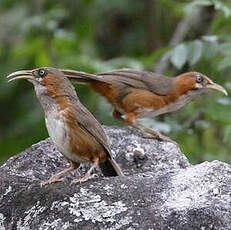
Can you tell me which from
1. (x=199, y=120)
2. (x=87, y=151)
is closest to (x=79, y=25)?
(x=199, y=120)

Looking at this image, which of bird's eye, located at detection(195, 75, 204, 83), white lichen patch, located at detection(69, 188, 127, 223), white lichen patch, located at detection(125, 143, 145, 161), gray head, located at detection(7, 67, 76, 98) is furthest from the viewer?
bird's eye, located at detection(195, 75, 204, 83)

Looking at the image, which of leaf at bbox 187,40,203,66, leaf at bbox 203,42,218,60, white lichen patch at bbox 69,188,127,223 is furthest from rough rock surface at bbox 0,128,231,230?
leaf at bbox 203,42,218,60

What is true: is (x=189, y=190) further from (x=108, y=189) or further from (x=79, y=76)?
(x=79, y=76)

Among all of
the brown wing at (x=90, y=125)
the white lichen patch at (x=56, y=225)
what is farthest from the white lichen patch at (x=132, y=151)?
the white lichen patch at (x=56, y=225)

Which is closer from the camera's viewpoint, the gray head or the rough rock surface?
the rough rock surface

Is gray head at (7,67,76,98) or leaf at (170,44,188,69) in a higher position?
gray head at (7,67,76,98)

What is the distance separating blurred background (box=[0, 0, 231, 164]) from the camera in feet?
21.9

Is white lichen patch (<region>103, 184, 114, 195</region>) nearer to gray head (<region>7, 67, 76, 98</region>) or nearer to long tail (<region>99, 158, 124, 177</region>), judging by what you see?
long tail (<region>99, 158, 124, 177</region>)

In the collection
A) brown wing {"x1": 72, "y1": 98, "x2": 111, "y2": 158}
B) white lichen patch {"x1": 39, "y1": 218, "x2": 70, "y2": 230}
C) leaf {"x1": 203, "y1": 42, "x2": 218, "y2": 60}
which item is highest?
brown wing {"x1": 72, "y1": 98, "x2": 111, "y2": 158}

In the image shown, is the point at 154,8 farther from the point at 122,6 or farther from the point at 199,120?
the point at 199,120

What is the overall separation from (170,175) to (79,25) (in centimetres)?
582

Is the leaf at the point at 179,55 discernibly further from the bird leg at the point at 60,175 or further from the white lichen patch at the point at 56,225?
the white lichen patch at the point at 56,225

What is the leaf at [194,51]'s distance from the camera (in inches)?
251

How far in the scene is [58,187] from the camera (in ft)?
13.8
